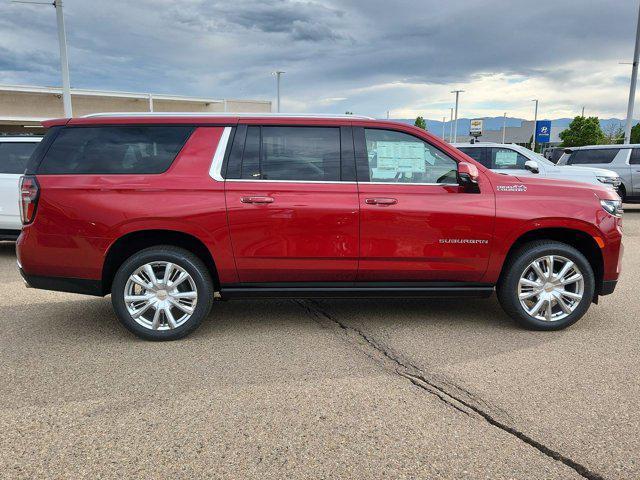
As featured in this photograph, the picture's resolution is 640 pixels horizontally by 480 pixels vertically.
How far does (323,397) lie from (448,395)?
80cm

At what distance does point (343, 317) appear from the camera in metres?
5.14

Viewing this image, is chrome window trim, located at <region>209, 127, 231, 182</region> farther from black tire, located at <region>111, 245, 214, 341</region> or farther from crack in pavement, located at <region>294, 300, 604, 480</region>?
crack in pavement, located at <region>294, 300, 604, 480</region>

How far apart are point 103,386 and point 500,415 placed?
255cm

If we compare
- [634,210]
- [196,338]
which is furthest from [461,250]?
[634,210]

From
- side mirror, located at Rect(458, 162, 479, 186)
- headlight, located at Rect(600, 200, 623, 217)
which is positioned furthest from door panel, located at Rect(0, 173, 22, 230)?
headlight, located at Rect(600, 200, 623, 217)

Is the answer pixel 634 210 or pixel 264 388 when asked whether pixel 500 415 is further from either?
pixel 634 210

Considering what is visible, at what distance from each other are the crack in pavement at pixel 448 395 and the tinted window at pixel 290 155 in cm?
140

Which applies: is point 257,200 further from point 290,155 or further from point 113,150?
point 113,150

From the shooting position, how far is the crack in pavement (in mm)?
2680

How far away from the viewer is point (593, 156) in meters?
14.9

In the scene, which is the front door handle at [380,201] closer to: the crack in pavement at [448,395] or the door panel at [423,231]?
the door panel at [423,231]

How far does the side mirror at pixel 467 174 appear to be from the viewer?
4359 millimetres

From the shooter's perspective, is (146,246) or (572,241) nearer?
(146,246)

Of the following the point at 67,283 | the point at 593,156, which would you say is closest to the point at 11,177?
the point at 67,283
